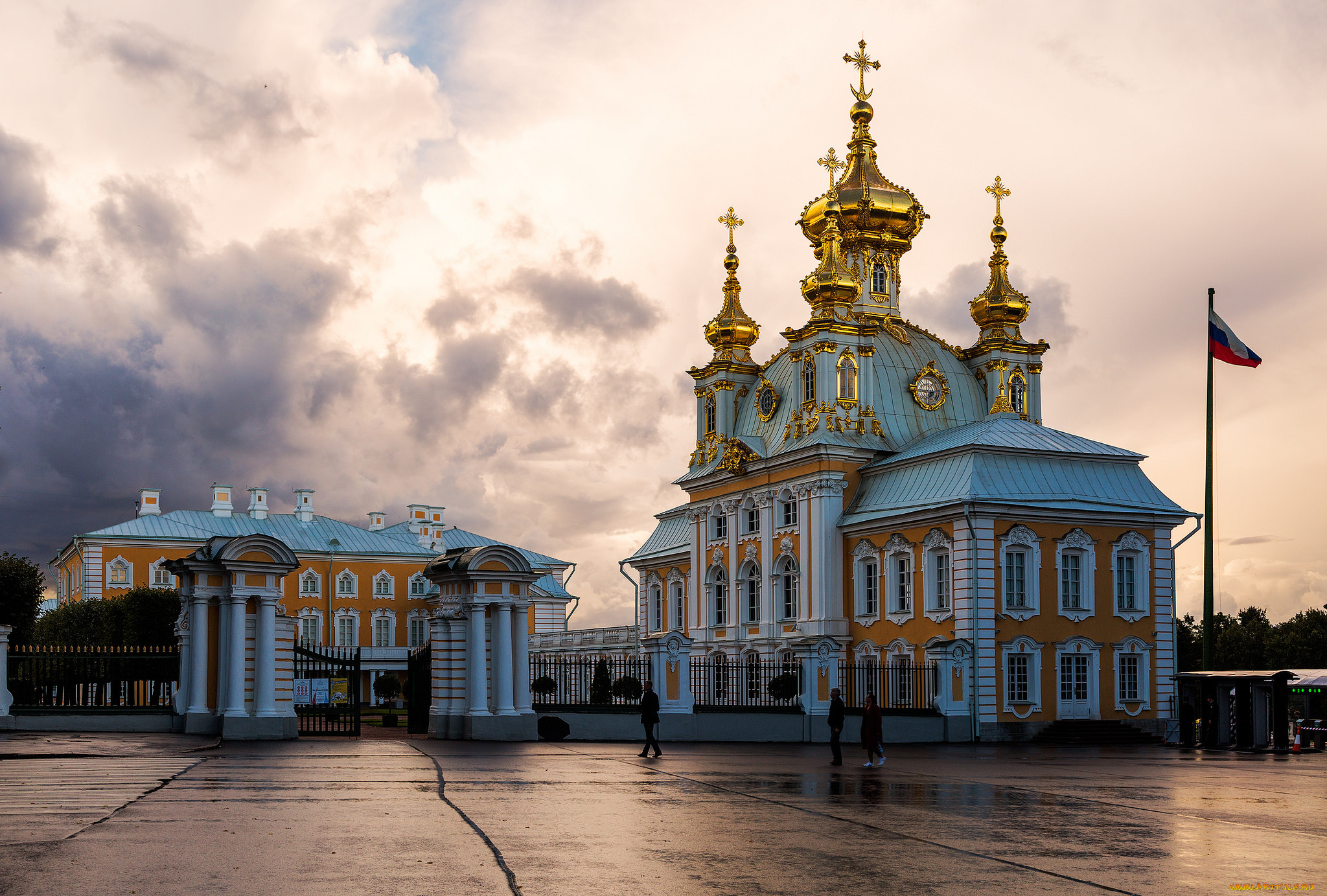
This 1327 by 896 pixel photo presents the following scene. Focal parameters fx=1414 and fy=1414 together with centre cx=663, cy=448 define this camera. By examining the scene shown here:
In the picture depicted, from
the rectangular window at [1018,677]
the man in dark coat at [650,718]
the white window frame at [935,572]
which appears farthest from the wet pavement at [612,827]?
the white window frame at [935,572]

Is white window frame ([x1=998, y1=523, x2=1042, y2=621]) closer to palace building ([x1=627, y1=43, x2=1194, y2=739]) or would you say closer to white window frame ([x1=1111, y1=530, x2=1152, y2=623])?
palace building ([x1=627, y1=43, x2=1194, y2=739])

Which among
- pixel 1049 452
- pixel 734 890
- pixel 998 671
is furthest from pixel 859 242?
pixel 734 890

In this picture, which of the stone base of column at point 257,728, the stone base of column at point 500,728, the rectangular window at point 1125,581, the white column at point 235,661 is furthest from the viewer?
the rectangular window at point 1125,581

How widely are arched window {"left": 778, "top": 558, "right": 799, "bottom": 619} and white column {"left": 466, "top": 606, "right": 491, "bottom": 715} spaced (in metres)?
19.4

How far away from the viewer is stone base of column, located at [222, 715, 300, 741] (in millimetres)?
25172

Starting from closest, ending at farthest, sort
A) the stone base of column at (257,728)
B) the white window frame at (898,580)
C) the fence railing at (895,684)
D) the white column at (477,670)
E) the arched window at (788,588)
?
the stone base of column at (257,728) → the white column at (477,670) → the fence railing at (895,684) → the white window frame at (898,580) → the arched window at (788,588)

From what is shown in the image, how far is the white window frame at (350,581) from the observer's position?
78.5m

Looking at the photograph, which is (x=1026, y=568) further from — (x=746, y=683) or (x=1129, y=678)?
(x=746, y=683)

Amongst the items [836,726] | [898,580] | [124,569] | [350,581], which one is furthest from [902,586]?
[124,569]

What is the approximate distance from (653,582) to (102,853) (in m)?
48.3

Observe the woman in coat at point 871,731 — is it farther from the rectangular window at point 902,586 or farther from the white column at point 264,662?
the rectangular window at point 902,586

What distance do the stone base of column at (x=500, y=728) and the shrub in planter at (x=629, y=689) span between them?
21.8 ft

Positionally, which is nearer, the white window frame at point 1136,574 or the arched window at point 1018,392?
the white window frame at point 1136,574

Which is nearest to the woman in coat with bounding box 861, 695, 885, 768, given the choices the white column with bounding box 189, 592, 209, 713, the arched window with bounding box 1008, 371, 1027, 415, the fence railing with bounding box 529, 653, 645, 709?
the fence railing with bounding box 529, 653, 645, 709
